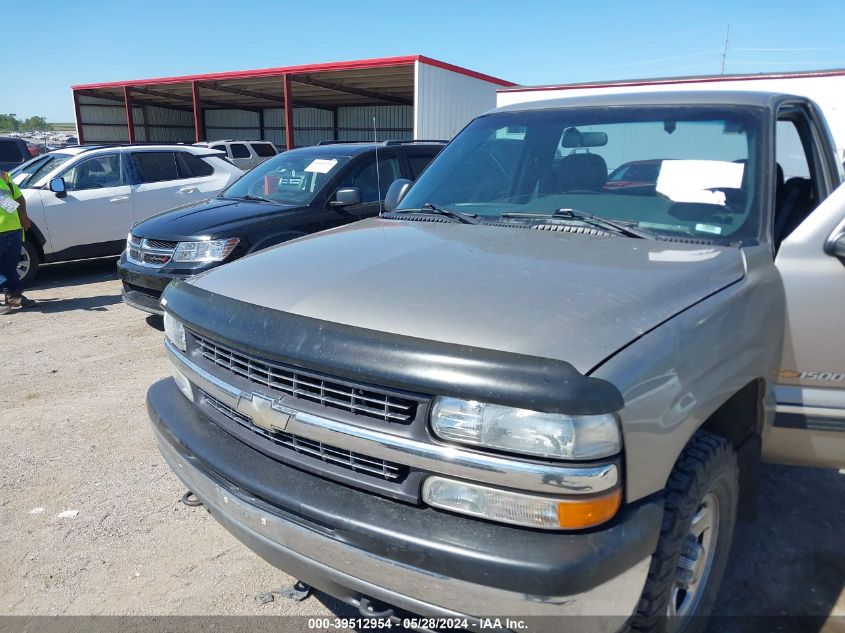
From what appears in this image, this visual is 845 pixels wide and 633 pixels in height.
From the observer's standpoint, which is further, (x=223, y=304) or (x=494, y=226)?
(x=494, y=226)

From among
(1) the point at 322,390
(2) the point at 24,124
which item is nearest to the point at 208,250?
(1) the point at 322,390

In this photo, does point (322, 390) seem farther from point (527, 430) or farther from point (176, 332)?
point (176, 332)

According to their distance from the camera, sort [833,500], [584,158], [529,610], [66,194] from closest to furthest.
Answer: [529,610], [584,158], [833,500], [66,194]

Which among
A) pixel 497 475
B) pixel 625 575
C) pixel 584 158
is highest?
pixel 584 158

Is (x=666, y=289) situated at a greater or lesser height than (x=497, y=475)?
greater

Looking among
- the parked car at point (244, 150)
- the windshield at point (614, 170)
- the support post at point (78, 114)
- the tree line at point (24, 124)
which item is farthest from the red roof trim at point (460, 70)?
the tree line at point (24, 124)

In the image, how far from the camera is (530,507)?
1.67m

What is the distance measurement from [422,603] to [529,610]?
302 millimetres

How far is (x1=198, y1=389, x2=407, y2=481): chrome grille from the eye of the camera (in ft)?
6.12

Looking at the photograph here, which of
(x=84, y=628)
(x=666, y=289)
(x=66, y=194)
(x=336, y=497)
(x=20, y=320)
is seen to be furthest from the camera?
(x=66, y=194)

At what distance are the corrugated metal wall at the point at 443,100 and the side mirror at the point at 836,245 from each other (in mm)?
15536

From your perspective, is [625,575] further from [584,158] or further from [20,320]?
[20,320]

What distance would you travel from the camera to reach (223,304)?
7.47ft

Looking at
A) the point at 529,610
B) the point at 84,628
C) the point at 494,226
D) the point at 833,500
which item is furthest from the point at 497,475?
the point at 833,500
